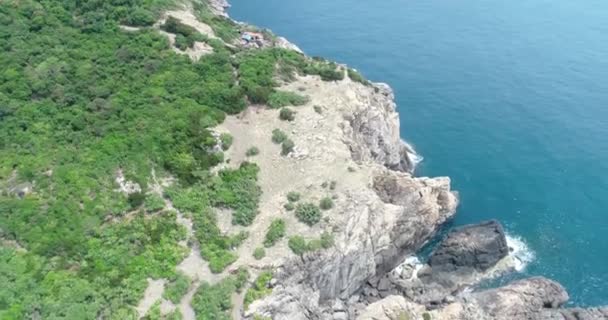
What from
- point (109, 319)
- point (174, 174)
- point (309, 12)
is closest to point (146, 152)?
point (174, 174)

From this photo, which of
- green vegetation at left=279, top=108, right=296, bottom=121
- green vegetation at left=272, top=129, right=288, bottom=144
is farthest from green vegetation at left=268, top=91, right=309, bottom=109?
green vegetation at left=272, top=129, right=288, bottom=144

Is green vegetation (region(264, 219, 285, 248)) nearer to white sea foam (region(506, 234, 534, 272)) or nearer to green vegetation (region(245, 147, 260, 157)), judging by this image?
green vegetation (region(245, 147, 260, 157))

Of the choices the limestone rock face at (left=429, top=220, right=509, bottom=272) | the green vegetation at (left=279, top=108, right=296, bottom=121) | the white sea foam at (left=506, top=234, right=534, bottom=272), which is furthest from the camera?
the white sea foam at (left=506, top=234, right=534, bottom=272)

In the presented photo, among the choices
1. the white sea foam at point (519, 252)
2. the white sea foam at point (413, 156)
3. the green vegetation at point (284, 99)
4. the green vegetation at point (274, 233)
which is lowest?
the white sea foam at point (413, 156)

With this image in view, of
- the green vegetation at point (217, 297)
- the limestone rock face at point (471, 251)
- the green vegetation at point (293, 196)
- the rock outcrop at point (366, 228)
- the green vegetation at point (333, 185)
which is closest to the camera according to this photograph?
the green vegetation at point (217, 297)

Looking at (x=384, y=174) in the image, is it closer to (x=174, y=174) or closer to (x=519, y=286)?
(x=519, y=286)

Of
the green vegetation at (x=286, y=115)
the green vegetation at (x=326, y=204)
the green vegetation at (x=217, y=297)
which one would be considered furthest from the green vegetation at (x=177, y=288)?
the green vegetation at (x=286, y=115)

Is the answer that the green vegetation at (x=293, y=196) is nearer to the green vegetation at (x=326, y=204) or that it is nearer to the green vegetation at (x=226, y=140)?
the green vegetation at (x=326, y=204)
